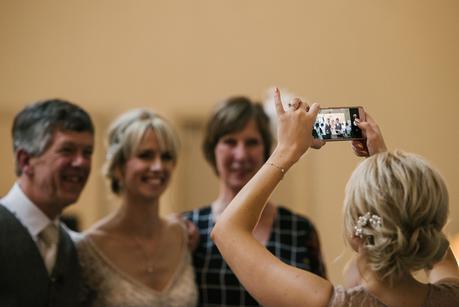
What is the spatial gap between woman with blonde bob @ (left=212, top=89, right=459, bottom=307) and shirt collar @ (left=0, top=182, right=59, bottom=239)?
96 cm

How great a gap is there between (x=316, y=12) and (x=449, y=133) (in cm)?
119

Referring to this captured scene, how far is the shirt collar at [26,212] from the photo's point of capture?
2236 mm

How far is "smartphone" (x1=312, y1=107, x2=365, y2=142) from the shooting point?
5.33 feet

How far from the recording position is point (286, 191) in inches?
190

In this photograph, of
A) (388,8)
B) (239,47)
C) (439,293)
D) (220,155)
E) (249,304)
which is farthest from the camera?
(239,47)

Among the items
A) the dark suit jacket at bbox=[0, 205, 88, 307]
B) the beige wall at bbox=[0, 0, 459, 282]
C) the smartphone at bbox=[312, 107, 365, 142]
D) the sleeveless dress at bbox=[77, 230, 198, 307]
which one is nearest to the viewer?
the smartphone at bbox=[312, 107, 365, 142]

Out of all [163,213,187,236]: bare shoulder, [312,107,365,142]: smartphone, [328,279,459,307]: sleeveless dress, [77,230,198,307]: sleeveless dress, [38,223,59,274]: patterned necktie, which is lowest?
[77,230,198,307]: sleeveless dress

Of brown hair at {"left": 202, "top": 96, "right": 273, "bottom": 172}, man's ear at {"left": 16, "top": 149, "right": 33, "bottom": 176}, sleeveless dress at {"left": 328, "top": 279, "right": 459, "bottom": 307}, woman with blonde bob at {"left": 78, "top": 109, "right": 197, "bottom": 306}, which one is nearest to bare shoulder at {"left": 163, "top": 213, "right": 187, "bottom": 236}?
woman with blonde bob at {"left": 78, "top": 109, "right": 197, "bottom": 306}

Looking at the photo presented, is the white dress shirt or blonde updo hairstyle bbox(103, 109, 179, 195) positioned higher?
blonde updo hairstyle bbox(103, 109, 179, 195)

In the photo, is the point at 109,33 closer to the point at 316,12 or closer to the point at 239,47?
the point at 239,47

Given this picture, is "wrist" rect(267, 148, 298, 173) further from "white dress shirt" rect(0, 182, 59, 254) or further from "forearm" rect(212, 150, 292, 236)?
"white dress shirt" rect(0, 182, 59, 254)

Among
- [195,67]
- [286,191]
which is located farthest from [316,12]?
[286,191]

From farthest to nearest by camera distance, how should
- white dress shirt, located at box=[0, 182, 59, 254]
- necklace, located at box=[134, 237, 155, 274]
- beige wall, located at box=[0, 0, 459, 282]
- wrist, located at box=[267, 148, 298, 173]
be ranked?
beige wall, located at box=[0, 0, 459, 282] → necklace, located at box=[134, 237, 155, 274] → white dress shirt, located at box=[0, 182, 59, 254] → wrist, located at box=[267, 148, 298, 173]

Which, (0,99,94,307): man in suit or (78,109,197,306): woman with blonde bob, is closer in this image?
(0,99,94,307): man in suit
